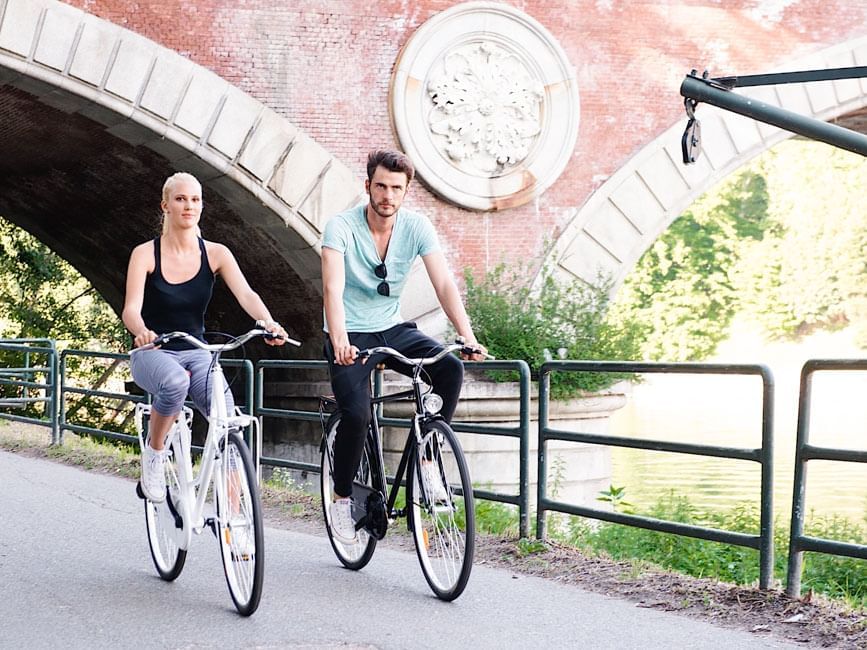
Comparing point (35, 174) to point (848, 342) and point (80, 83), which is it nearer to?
point (80, 83)

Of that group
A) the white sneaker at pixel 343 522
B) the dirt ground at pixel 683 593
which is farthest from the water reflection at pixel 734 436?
the white sneaker at pixel 343 522

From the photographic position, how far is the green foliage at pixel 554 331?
1231 cm

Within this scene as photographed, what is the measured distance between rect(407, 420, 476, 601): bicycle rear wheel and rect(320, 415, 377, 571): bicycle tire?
16.3 inches

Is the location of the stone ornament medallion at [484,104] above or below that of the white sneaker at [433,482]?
Answer: above

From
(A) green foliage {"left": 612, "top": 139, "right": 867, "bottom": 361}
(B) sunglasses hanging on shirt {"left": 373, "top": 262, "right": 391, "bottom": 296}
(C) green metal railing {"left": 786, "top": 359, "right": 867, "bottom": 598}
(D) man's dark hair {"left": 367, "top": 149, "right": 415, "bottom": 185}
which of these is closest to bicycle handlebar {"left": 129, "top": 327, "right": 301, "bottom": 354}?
(B) sunglasses hanging on shirt {"left": 373, "top": 262, "right": 391, "bottom": 296}

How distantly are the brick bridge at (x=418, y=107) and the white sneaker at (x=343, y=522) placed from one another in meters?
7.37

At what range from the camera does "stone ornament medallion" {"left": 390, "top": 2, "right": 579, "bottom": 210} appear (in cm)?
1336

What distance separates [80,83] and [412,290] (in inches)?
149

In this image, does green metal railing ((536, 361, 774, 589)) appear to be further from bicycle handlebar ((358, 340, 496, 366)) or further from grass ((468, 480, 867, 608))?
grass ((468, 480, 867, 608))

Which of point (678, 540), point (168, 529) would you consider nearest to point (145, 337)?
point (168, 529)

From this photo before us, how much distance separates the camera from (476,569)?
6.35m

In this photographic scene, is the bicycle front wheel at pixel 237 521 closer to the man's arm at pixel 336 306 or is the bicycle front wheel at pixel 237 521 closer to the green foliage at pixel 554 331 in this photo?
the man's arm at pixel 336 306

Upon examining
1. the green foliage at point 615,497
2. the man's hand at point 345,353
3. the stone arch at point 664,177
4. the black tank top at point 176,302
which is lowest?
the green foliage at point 615,497

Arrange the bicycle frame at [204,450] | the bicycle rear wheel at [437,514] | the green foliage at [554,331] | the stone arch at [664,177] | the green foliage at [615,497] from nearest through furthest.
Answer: the bicycle frame at [204,450] < the bicycle rear wheel at [437,514] < the green foliage at [615,497] < the green foliage at [554,331] < the stone arch at [664,177]
